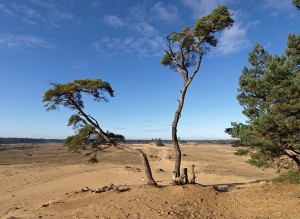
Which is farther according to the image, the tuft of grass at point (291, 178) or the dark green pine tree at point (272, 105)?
the tuft of grass at point (291, 178)

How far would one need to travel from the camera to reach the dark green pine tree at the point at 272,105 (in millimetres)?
13688

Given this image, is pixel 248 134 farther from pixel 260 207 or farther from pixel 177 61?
pixel 177 61

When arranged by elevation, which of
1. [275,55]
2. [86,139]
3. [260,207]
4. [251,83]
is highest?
[275,55]

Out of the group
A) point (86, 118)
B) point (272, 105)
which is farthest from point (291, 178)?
point (86, 118)

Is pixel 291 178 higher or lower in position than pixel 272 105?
lower

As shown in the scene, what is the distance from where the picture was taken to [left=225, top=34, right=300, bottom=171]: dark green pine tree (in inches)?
539

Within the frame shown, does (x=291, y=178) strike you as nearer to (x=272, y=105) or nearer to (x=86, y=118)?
(x=272, y=105)

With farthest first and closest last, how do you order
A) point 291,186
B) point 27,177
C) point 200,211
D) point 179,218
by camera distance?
point 27,177 < point 291,186 < point 200,211 < point 179,218

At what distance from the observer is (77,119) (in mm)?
18828

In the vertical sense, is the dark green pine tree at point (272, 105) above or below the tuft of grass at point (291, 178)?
above

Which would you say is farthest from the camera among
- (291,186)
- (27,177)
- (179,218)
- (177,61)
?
(27,177)

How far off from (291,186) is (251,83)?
677 cm

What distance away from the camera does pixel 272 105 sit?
1530 cm

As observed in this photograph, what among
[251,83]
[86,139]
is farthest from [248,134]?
[86,139]
